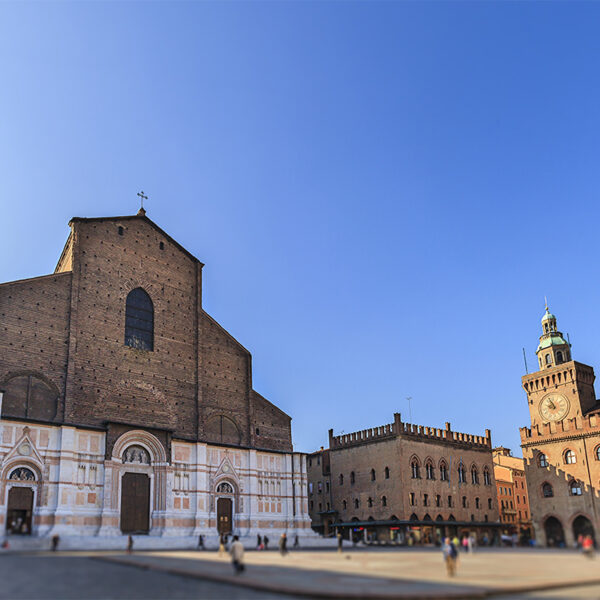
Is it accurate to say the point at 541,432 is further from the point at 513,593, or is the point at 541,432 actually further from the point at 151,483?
the point at 513,593

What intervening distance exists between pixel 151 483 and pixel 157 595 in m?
21.6

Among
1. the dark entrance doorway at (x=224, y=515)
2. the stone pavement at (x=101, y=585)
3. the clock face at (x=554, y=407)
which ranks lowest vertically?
the stone pavement at (x=101, y=585)

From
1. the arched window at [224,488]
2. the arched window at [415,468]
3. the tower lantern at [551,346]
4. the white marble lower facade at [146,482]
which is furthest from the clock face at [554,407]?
the arched window at [224,488]

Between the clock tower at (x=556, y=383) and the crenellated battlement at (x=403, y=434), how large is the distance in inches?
201

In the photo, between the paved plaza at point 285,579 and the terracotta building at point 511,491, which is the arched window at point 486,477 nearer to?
the terracotta building at point 511,491

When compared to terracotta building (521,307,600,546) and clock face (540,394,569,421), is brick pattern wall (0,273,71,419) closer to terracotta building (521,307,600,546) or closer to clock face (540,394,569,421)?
terracotta building (521,307,600,546)

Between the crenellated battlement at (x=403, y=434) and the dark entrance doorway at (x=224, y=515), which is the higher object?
the crenellated battlement at (x=403, y=434)

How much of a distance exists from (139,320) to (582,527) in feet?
119

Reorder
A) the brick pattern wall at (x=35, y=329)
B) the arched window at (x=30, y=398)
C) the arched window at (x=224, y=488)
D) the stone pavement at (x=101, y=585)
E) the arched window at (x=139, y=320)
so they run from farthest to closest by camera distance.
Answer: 1. the arched window at (x=224, y=488)
2. the arched window at (x=139, y=320)
3. the brick pattern wall at (x=35, y=329)
4. the arched window at (x=30, y=398)
5. the stone pavement at (x=101, y=585)

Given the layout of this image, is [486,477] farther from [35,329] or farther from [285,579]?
[285,579]

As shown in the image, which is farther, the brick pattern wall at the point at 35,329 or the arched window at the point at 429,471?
the arched window at the point at 429,471

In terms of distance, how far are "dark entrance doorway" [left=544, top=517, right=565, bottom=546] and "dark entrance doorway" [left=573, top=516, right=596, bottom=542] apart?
0.98 m

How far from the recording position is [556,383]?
54156mm

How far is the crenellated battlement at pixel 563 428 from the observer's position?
164 feet
